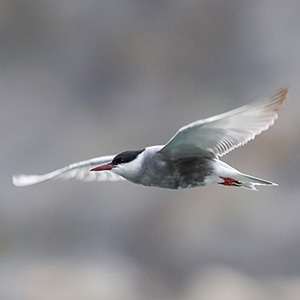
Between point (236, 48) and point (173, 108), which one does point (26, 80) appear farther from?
point (236, 48)

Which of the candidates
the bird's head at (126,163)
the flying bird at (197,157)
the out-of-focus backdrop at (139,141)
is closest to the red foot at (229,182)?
the flying bird at (197,157)

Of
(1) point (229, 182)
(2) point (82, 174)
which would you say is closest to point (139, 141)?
(2) point (82, 174)

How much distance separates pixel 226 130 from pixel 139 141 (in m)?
2.26

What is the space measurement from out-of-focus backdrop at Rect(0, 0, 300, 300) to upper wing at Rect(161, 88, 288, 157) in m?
1.60

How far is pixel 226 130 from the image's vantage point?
1113 mm

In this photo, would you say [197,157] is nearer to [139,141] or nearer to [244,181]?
[244,181]

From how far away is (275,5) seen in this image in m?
3.84

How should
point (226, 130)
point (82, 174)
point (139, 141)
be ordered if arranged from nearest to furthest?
point (226, 130), point (82, 174), point (139, 141)

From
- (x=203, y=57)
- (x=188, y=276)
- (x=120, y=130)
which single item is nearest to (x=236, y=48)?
(x=203, y=57)

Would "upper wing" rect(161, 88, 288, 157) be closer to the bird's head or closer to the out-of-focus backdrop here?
the bird's head

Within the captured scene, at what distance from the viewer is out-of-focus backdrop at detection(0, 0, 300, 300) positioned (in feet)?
9.37

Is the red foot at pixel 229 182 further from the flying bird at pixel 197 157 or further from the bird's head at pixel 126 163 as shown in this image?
the bird's head at pixel 126 163

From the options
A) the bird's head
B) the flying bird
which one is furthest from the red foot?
the bird's head

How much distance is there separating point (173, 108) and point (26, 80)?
768mm
